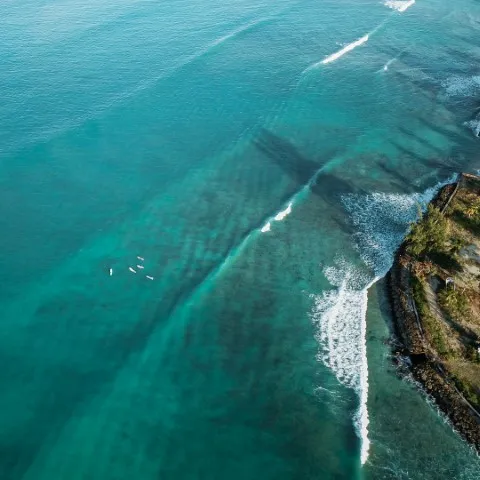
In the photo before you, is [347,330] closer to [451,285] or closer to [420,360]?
[420,360]

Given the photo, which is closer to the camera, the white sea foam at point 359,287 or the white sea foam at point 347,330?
the white sea foam at point 347,330

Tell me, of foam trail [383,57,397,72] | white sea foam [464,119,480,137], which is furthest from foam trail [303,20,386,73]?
white sea foam [464,119,480,137]

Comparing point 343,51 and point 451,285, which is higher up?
point 343,51

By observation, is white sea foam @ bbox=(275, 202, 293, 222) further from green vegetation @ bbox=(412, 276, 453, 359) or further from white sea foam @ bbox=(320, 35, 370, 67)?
white sea foam @ bbox=(320, 35, 370, 67)

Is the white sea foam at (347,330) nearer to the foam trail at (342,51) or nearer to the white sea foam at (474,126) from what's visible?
the white sea foam at (474,126)

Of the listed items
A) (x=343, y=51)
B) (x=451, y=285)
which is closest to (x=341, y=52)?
(x=343, y=51)

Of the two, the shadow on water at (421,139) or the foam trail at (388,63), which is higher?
the foam trail at (388,63)

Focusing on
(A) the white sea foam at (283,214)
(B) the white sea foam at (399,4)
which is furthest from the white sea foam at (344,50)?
(A) the white sea foam at (283,214)
